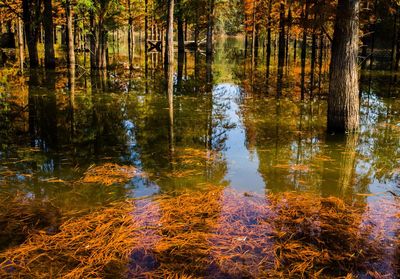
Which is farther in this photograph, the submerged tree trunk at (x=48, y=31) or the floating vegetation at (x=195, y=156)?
the submerged tree trunk at (x=48, y=31)

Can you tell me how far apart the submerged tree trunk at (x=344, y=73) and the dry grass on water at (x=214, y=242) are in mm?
4469

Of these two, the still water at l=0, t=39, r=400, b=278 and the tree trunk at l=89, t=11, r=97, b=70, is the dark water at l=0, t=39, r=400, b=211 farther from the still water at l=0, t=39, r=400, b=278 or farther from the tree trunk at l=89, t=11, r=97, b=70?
the tree trunk at l=89, t=11, r=97, b=70

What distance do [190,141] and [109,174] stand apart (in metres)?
2.77

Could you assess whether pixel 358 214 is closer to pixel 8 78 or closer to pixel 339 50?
pixel 339 50

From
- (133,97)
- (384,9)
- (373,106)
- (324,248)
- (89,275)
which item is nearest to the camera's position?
(89,275)

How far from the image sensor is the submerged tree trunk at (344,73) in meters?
9.45

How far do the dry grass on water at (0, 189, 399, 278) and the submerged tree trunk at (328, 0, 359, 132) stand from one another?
4469 millimetres

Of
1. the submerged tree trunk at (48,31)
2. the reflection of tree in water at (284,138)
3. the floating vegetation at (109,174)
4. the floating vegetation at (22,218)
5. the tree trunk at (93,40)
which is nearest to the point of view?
the floating vegetation at (22,218)

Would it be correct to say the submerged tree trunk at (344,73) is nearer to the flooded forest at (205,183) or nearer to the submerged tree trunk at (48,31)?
the flooded forest at (205,183)

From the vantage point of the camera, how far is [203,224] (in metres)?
5.33

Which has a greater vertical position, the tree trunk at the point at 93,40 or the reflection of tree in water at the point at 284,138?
the tree trunk at the point at 93,40

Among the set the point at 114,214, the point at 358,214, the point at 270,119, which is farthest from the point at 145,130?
the point at 358,214

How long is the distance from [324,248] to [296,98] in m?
11.2

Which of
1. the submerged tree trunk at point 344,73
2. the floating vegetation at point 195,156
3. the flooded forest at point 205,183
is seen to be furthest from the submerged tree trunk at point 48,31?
the submerged tree trunk at point 344,73
